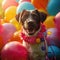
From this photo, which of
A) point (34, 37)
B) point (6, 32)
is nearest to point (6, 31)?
point (6, 32)

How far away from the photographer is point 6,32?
2.68 meters

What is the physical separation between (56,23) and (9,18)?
86 cm

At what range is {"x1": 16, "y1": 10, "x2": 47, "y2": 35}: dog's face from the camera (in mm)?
2213

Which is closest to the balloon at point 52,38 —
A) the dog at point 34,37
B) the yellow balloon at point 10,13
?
the dog at point 34,37

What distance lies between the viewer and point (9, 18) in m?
3.29

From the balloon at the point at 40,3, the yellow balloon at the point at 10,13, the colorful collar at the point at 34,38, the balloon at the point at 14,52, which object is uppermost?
the balloon at the point at 40,3

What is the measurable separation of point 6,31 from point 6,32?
15 millimetres

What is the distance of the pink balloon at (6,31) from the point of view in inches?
103

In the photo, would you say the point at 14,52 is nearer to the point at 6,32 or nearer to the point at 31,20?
the point at 31,20

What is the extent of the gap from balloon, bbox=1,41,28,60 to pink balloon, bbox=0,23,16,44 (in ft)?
1.23

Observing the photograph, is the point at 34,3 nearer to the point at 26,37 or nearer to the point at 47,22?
the point at 47,22

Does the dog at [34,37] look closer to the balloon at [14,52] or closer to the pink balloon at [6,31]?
the balloon at [14,52]

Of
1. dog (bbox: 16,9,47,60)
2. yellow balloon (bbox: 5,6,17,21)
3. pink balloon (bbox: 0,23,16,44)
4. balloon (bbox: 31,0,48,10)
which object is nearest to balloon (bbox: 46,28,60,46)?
dog (bbox: 16,9,47,60)

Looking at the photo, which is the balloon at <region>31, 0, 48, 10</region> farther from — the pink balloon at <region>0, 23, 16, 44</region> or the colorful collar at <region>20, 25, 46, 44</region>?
the colorful collar at <region>20, 25, 46, 44</region>
